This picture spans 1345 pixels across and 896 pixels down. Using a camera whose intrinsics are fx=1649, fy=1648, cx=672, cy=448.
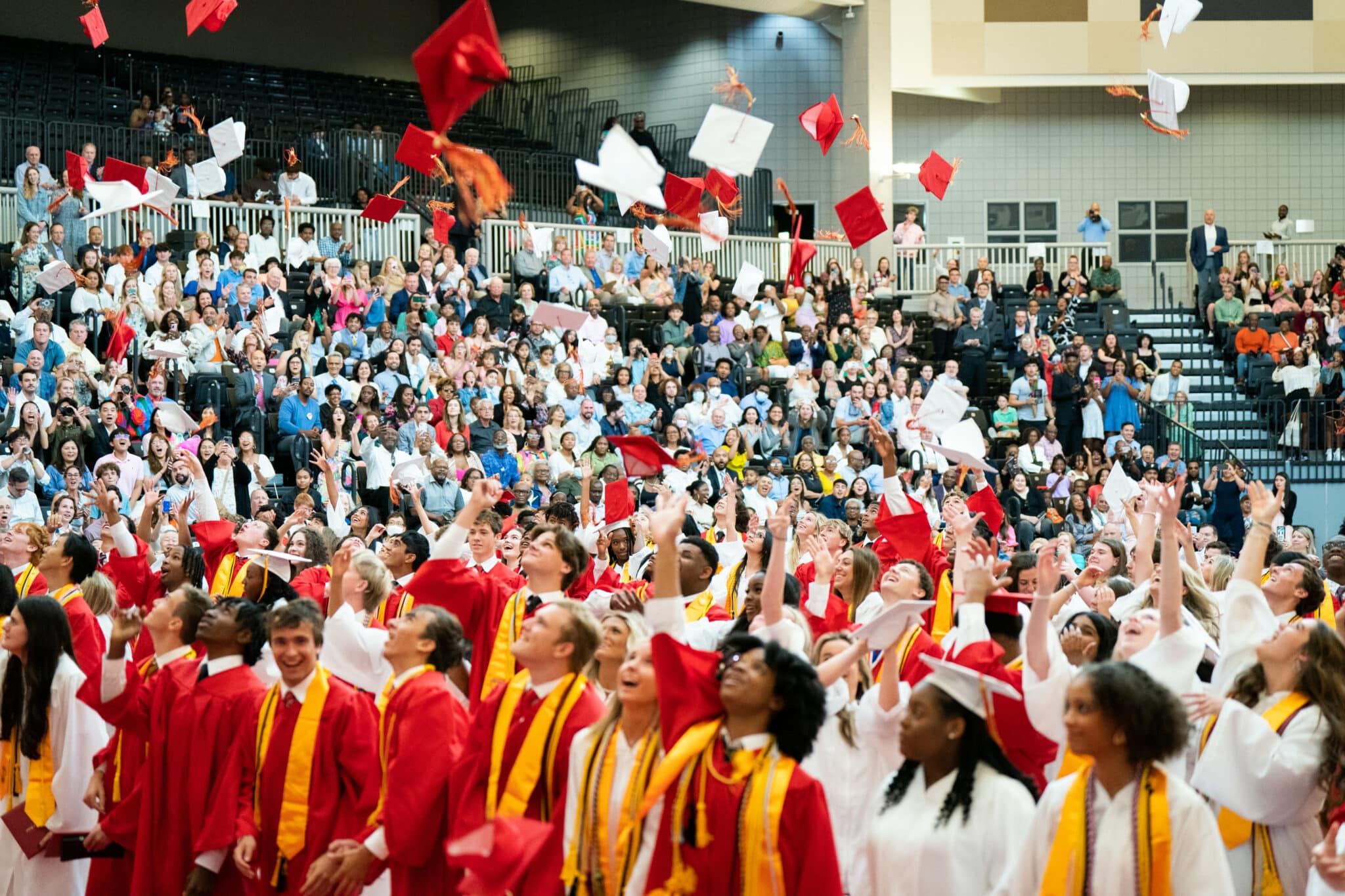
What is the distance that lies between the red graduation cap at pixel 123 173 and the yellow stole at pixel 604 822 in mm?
13157

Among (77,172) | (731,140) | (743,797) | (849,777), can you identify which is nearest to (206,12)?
(77,172)

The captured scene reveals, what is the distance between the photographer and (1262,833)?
4.91 metres

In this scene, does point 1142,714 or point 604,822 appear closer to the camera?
point 1142,714

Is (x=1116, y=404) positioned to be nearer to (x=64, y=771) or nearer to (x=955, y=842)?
(x=64, y=771)

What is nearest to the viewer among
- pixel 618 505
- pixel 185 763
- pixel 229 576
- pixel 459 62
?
pixel 185 763

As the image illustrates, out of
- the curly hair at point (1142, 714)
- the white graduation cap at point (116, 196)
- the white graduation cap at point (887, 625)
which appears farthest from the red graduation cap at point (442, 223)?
the curly hair at point (1142, 714)

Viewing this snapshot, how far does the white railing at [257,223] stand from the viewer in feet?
60.0

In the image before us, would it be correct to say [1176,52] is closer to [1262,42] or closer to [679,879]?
[1262,42]

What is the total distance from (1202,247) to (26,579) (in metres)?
21.5

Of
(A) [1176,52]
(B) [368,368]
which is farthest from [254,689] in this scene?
(A) [1176,52]

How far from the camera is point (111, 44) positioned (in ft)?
86.1

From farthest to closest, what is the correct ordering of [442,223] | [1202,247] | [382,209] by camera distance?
1. [1202,247]
2. [442,223]
3. [382,209]

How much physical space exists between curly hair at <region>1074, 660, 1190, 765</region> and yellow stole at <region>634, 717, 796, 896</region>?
826mm

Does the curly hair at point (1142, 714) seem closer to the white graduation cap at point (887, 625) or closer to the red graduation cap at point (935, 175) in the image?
the white graduation cap at point (887, 625)
